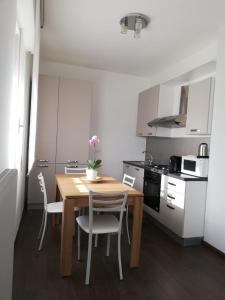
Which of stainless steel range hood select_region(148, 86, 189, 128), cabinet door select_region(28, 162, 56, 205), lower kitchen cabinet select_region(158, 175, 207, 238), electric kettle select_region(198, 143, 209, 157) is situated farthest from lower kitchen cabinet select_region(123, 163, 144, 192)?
cabinet door select_region(28, 162, 56, 205)

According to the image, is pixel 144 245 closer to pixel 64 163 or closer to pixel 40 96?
pixel 64 163

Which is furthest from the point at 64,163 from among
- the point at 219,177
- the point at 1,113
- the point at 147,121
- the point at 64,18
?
the point at 1,113

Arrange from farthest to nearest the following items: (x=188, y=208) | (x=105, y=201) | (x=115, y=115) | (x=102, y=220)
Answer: (x=115, y=115) < (x=188, y=208) < (x=102, y=220) < (x=105, y=201)

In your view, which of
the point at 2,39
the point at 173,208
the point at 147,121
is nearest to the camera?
the point at 2,39

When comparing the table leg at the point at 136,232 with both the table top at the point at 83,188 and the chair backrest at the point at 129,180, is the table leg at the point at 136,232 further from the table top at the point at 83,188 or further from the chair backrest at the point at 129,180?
the chair backrest at the point at 129,180

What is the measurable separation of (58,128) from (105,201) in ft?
7.64

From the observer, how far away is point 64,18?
2.87 meters

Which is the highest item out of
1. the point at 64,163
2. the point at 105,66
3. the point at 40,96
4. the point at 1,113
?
the point at 105,66

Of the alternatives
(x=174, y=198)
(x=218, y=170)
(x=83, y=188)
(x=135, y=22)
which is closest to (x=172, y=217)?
(x=174, y=198)

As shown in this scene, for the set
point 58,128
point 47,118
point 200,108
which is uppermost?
point 200,108

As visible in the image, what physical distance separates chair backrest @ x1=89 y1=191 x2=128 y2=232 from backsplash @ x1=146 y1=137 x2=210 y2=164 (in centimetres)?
180

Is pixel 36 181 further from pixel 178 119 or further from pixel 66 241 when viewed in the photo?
pixel 178 119

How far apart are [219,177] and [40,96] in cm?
307

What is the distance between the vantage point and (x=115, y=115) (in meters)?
5.00
